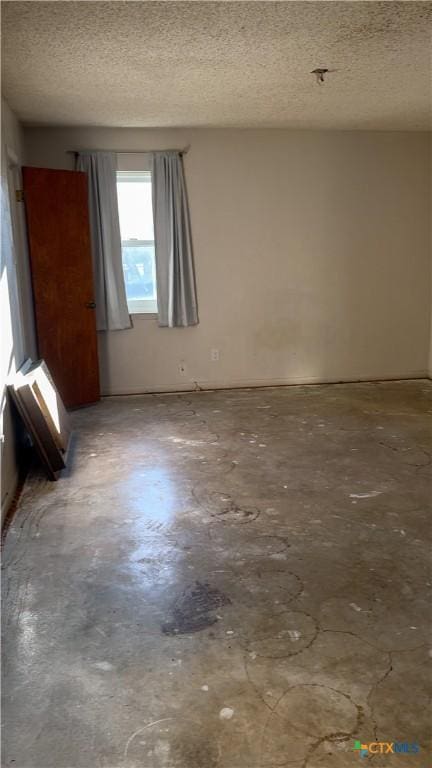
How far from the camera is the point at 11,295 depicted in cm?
409

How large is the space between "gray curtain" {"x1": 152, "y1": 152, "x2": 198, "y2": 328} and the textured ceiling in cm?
47

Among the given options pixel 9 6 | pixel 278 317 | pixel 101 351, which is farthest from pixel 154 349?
pixel 9 6

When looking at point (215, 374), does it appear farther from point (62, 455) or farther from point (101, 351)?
point (62, 455)

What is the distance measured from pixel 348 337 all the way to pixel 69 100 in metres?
3.54

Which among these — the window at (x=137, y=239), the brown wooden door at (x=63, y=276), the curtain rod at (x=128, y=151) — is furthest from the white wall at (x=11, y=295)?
the window at (x=137, y=239)

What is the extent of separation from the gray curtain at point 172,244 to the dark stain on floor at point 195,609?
12.3 ft

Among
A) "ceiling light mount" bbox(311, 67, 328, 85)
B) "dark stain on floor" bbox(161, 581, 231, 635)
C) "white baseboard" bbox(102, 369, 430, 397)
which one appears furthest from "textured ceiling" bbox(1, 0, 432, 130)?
"dark stain on floor" bbox(161, 581, 231, 635)

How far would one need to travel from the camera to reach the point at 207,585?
2.54m

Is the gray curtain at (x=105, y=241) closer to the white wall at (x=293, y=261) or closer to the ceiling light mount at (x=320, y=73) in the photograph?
the white wall at (x=293, y=261)

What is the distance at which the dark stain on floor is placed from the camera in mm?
2248

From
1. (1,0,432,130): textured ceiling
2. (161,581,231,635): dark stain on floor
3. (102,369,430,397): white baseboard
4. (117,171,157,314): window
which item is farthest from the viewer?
(102,369,430,397): white baseboard

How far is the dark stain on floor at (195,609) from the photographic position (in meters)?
2.25

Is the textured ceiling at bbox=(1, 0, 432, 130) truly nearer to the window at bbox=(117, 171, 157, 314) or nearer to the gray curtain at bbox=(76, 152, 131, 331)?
the gray curtain at bbox=(76, 152, 131, 331)

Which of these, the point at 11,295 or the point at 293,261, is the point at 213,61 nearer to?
the point at 11,295
